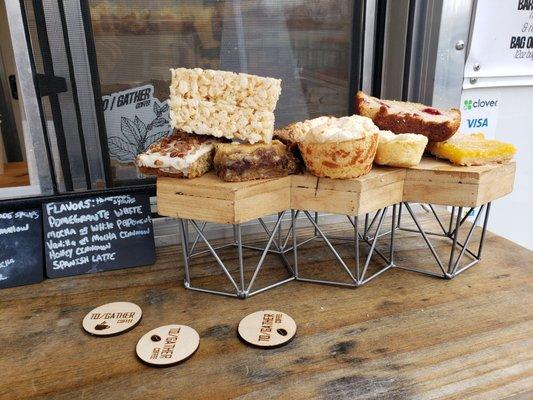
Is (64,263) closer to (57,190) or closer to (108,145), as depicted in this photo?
(57,190)

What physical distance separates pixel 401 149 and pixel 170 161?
0.50 metres

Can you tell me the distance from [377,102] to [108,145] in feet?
2.50

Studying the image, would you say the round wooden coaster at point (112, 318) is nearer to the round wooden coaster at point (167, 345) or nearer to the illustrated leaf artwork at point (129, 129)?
the round wooden coaster at point (167, 345)

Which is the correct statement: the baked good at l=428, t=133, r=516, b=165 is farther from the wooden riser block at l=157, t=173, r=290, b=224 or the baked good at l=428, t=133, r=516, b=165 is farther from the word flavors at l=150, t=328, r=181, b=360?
the word flavors at l=150, t=328, r=181, b=360

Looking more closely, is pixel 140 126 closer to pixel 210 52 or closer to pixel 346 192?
pixel 210 52

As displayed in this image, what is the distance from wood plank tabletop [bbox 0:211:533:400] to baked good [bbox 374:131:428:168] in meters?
0.31

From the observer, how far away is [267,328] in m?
0.89

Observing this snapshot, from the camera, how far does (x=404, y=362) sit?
2.61ft

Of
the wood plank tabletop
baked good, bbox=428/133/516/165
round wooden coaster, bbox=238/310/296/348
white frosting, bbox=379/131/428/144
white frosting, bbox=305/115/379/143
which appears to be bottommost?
the wood plank tabletop

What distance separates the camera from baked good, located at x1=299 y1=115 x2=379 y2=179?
0.88m

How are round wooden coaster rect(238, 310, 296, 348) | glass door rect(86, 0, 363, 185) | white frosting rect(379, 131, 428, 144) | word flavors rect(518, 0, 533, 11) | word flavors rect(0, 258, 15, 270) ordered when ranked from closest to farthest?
round wooden coaster rect(238, 310, 296, 348) < white frosting rect(379, 131, 428, 144) < word flavors rect(0, 258, 15, 270) < glass door rect(86, 0, 363, 185) < word flavors rect(518, 0, 533, 11)

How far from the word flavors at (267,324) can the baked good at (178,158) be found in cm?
34

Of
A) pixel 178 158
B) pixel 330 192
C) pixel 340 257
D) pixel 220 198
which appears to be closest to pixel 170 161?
pixel 178 158

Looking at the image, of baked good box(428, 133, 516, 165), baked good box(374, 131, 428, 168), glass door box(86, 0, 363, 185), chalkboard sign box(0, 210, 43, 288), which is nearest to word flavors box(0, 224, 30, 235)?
chalkboard sign box(0, 210, 43, 288)
